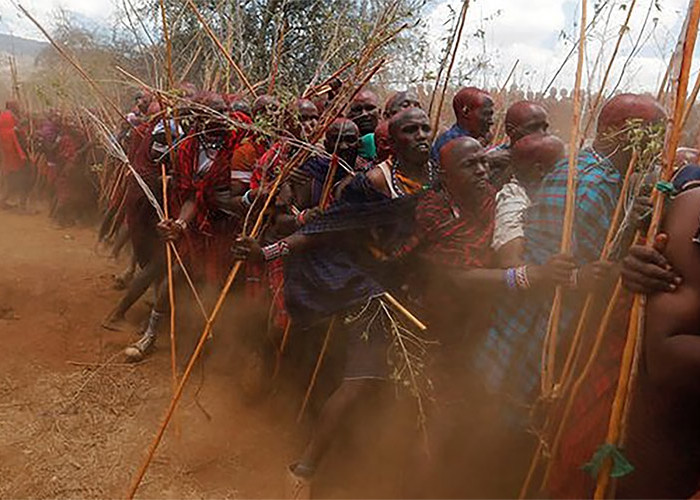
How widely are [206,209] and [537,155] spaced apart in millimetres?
2125

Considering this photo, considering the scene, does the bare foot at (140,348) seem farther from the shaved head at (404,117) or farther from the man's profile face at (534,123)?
the man's profile face at (534,123)

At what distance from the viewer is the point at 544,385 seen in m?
2.01

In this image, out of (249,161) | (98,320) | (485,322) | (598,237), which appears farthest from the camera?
(98,320)

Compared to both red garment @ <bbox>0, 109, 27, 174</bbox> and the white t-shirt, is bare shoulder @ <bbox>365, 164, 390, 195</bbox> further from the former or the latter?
red garment @ <bbox>0, 109, 27, 174</bbox>

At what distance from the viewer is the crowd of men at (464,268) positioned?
1672 mm

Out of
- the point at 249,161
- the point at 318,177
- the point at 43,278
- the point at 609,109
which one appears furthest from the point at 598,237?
the point at 43,278

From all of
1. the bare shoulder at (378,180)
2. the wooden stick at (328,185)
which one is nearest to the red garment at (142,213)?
the wooden stick at (328,185)

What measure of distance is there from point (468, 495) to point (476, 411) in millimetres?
378

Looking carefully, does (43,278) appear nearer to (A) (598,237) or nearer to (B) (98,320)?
(B) (98,320)

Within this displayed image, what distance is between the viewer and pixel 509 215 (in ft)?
7.91

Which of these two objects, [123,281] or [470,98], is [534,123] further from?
[123,281]

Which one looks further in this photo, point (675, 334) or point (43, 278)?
point (43, 278)

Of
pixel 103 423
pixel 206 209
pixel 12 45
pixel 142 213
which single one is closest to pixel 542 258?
pixel 206 209

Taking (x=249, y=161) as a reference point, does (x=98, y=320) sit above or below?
below
